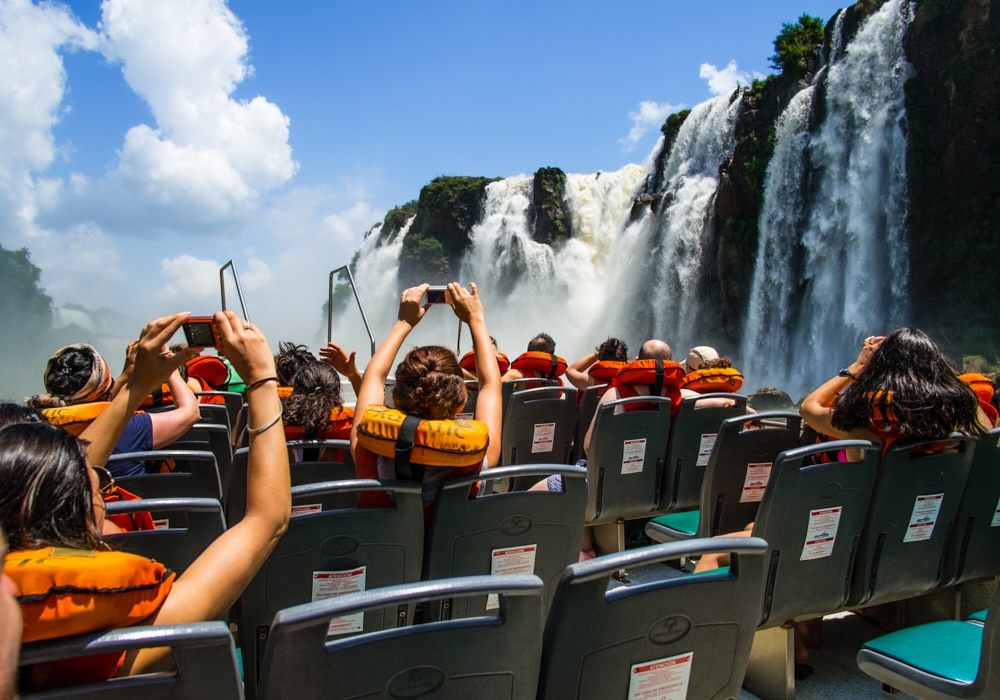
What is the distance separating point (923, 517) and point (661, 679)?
157cm

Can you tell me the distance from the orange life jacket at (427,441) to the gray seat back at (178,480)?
32.1 inches

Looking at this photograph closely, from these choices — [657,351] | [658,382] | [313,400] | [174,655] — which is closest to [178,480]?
[313,400]

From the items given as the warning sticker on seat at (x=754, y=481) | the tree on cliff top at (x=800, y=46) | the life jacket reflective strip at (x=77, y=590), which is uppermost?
the tree on cliff top at (x=800, y=46)

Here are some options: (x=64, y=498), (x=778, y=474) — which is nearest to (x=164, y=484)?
(x=64, y=498)

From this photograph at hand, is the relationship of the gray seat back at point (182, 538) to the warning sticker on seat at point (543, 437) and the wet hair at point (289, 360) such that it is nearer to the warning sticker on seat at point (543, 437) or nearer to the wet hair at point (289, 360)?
the wet hair at point (289, 360)

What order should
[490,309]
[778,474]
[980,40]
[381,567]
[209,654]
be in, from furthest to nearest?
1. [490,309]
2. [980,40]
3. [778,474]
4. [381,567]
5. [209,654]

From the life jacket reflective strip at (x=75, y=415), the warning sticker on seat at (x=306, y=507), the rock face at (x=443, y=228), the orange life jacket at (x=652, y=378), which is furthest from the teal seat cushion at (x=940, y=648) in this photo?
the rock face at (x=443, y=228)

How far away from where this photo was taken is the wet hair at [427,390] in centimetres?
204

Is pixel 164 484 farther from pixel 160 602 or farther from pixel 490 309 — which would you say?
pixel 490 309

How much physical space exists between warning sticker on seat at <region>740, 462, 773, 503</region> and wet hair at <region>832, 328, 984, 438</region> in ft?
1.72

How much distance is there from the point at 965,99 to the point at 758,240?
21.0ft

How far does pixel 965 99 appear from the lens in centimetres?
1655

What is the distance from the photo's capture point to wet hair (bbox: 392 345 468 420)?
80.1 inches

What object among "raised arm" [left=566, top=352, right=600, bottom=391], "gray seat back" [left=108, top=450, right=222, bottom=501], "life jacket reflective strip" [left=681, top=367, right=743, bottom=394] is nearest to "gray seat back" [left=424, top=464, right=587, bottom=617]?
"gray seat back" [left=108, top=450, right=222, bottom=501]
